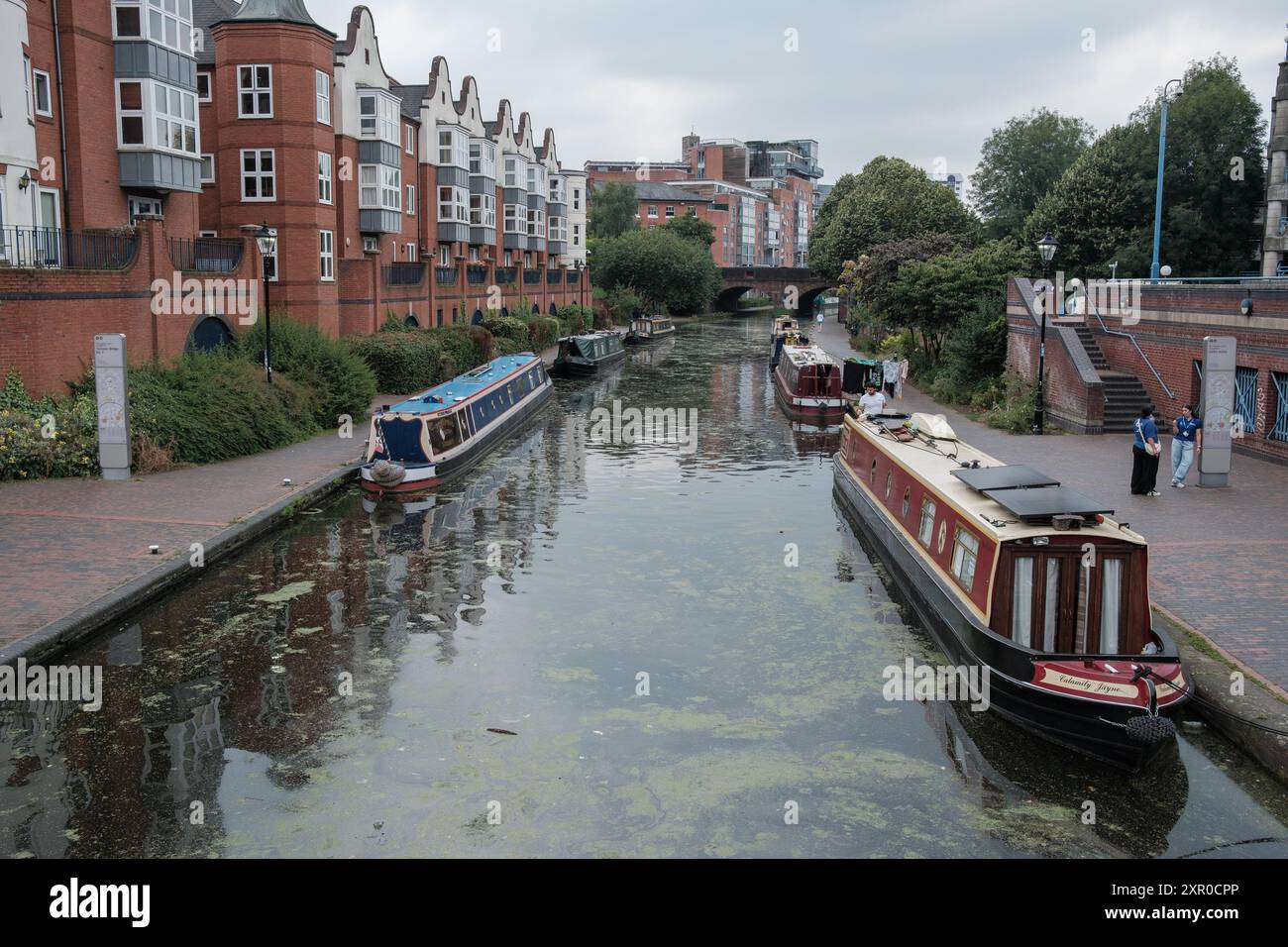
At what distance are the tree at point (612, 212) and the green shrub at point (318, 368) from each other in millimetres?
63915

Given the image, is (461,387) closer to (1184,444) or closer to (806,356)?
(806,356)

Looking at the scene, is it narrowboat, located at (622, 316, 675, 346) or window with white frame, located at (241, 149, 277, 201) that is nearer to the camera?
window with white frame, located at (241, 149, 277, 201)

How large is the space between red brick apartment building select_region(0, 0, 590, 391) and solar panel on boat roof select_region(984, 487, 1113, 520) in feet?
50.6

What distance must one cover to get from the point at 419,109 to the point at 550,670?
123 feet

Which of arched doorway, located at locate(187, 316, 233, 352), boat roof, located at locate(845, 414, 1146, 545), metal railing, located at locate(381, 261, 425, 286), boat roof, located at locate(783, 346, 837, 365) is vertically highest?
metal railing, located at locate(381, 261, 425, 286)

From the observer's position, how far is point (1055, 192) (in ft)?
156

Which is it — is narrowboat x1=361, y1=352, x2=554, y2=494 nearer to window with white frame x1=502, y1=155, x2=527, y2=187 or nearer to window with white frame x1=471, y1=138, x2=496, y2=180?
window with white frame x1=471, y1=138, x2=496, y2=180

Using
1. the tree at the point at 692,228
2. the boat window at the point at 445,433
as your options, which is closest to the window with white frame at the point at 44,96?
the boat window at the point at 445,433

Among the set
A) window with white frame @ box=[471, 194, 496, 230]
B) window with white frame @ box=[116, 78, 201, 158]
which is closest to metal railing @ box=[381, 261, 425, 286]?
window with white frame @ box=[116, 78, 201, 158]

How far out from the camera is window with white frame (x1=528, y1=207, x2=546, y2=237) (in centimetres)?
5950

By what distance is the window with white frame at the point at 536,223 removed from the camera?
59.5 metres

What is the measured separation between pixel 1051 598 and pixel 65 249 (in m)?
17.5

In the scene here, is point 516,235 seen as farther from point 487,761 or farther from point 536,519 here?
point 487,761
